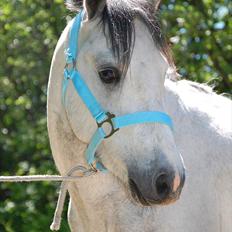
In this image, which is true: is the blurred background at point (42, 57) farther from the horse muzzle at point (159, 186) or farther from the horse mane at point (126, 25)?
the horse muzzle at point (159, 186)

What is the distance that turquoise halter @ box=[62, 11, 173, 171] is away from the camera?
3.33 m

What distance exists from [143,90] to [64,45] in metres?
0.64

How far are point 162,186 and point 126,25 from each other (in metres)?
0.86

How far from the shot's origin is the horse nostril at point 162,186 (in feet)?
10.4

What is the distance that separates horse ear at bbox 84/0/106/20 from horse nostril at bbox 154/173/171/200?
97 centimetres

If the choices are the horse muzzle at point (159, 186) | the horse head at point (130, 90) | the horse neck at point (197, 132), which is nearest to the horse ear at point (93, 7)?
the horse head at point (130, 90)

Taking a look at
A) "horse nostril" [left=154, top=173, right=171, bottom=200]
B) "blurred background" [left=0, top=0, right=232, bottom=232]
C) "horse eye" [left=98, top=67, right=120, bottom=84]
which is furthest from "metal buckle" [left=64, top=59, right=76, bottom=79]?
"blurred background" [left=0, top=0, right=232, bottom=232]

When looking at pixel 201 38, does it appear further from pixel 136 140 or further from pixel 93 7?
pixel 136 140

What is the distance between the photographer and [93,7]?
3.54 metres

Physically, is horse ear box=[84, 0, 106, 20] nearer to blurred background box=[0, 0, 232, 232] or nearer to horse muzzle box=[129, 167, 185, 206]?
horse muzzle box=[129, 167, 185, 206]

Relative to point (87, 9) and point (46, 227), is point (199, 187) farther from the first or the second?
point (46, 227)

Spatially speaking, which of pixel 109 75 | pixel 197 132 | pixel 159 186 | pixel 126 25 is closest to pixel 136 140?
pixel 159 186

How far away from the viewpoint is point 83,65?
11.7 feet

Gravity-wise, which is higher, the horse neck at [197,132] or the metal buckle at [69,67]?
the metal buckle at [69,67]
